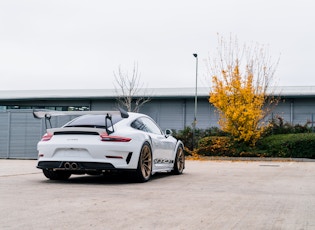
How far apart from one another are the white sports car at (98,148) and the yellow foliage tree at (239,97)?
16653 millimetres

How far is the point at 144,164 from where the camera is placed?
355 inches

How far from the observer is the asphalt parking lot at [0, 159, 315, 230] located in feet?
15.5

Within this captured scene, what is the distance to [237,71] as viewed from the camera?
1056 inches

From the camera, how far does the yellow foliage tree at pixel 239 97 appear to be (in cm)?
2531

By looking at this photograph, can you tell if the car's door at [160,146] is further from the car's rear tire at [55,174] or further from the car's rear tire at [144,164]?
the car's rear tire at [55,174]

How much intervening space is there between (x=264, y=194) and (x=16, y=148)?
15.0m

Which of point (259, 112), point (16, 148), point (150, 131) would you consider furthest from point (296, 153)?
point (150, 131)

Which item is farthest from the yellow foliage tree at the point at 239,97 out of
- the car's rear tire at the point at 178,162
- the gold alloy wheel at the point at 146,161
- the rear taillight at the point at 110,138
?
the rear taillight at the point at 110,138

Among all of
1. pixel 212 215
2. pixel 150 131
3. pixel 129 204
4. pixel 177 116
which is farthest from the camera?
pixel 177 116

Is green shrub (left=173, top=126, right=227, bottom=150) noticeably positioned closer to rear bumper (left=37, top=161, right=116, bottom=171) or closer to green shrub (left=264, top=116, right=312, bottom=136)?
green shrub (left=264, top=116, right=312, bottom=136)

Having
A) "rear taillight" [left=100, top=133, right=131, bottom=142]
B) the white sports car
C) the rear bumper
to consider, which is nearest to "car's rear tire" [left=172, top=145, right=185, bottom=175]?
the white sports car

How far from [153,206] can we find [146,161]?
3.29m

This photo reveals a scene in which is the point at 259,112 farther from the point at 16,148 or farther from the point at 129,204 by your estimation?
the point at 129,204

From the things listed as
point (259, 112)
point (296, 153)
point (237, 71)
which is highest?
point (237, 71)
